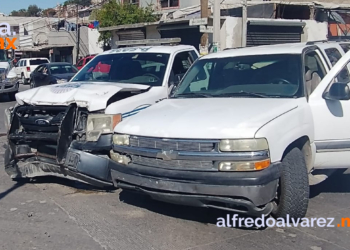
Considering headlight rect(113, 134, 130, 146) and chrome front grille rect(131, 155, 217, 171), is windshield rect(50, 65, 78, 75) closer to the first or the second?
headlight rect(113, 134, 130, 146)

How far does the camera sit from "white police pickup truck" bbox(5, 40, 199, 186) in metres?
6.00

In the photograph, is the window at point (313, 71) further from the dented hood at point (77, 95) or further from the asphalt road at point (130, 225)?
the dented hood at point (77, 95)

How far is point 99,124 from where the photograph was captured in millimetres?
6082

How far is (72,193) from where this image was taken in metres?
6.55

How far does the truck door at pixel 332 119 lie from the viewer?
5422 millimetres

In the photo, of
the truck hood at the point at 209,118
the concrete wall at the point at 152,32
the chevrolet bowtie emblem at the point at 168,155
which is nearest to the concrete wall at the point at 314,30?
the concrete wall at the point at 152,32

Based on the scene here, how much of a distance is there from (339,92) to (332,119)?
0.34 meters

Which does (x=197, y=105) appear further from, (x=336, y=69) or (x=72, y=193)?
(x=72, y=193)

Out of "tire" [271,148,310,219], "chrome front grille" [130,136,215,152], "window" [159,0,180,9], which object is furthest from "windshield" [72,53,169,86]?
"window" [159,0,180,9]

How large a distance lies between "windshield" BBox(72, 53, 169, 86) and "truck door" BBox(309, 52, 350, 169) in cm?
249

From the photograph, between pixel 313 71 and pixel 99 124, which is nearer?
pixel 313 71

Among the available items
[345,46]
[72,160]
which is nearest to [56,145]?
[72,160]

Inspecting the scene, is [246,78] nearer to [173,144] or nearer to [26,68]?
[173,144]

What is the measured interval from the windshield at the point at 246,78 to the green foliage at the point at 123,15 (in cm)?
2458
